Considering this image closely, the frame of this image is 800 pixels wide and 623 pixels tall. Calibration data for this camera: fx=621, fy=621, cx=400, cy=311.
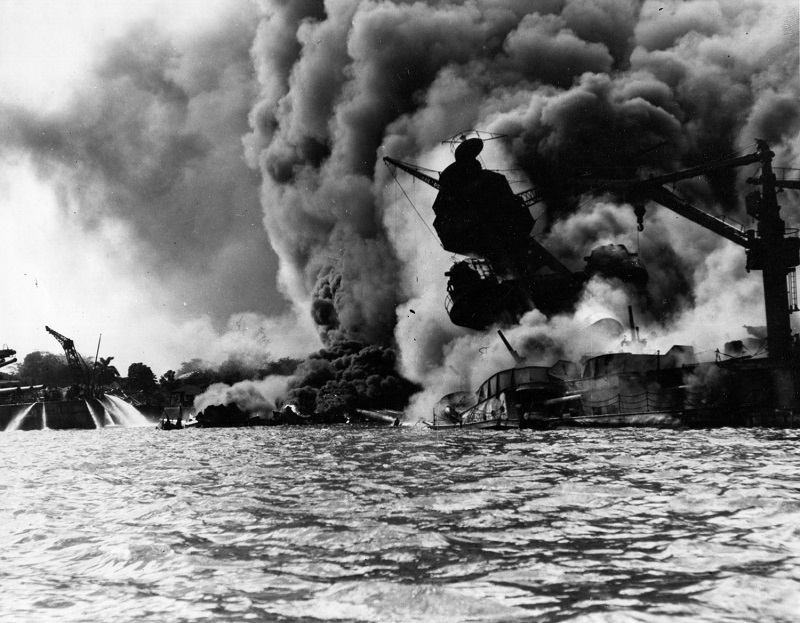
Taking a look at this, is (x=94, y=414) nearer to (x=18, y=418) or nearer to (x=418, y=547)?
(x=18, y=418)

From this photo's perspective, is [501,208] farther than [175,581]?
Yes

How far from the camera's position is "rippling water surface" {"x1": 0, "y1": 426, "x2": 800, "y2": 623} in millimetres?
5754

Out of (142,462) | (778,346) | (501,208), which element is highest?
(501,208)

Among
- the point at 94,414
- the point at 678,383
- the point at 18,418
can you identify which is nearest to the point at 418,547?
the point at 678,383

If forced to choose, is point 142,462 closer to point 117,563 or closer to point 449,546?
point 117,563

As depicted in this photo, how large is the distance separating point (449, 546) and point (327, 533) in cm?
200

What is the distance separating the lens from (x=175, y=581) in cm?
686

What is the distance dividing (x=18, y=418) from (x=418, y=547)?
381 ft

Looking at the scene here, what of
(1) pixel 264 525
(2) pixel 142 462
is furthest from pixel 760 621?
(2) pixel 142 462

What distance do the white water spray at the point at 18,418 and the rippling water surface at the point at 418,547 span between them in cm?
10327

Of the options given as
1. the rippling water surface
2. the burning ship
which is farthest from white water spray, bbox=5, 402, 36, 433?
the rippling water surface

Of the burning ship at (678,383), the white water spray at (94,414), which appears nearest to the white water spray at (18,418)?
the white water spray at (94,414)

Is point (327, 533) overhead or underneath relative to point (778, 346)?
underneath

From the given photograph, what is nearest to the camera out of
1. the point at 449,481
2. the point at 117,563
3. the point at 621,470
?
the point at 117,563
